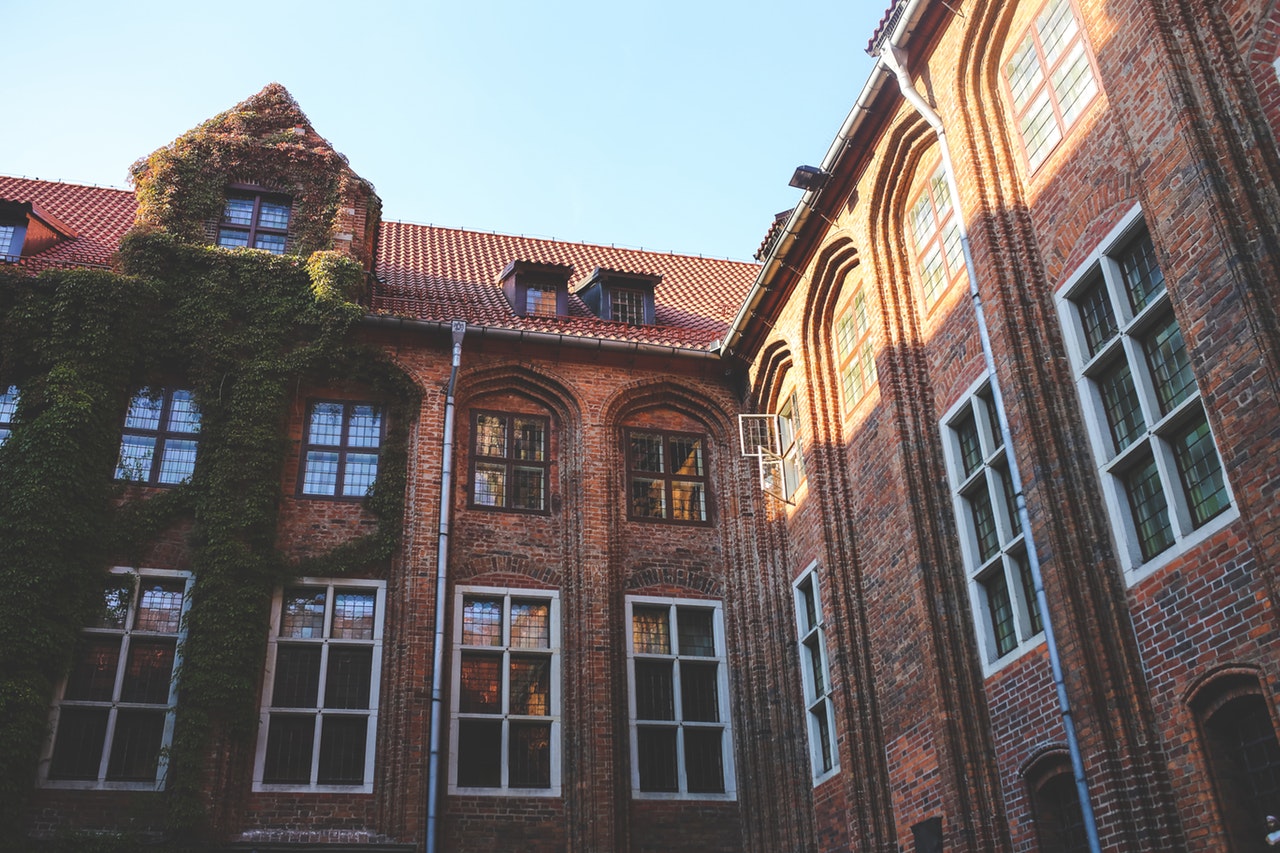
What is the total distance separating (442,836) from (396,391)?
21.0 feet

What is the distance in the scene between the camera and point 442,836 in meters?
15.2

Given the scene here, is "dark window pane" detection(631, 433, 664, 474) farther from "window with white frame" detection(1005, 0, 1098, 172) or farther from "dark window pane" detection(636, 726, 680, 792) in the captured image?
"window with white frame" detection(1005, 0, 1098, 172)

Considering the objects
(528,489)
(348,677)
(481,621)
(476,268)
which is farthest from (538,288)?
(348,677)

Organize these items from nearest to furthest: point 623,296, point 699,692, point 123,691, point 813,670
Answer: point 123,691 → point 813,670 → point 699,692 → point 623,296

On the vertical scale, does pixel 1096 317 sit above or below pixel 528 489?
below

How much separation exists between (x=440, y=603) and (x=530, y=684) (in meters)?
1.64

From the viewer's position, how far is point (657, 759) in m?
16.6

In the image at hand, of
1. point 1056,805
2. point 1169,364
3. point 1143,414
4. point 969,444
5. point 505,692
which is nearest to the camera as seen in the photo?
point 1169,364

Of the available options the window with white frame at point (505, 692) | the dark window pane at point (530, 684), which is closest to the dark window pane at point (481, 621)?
the window with white frame at point (505, 692)

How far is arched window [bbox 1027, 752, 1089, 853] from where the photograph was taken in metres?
10.9

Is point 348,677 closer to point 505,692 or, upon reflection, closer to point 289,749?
point 289,749

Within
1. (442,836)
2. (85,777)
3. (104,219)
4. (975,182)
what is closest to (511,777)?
(442,836)

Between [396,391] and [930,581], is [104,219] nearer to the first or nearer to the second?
[396,391]

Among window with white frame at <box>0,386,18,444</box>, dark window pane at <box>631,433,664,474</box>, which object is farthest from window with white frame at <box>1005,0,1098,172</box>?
window with white frame at <box>0,386,18,444</box>
